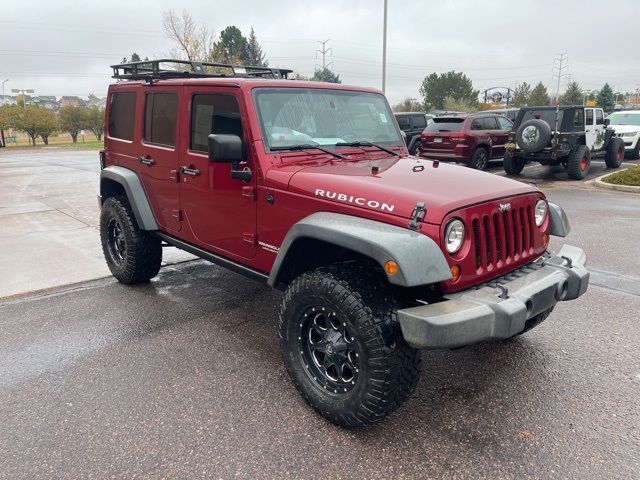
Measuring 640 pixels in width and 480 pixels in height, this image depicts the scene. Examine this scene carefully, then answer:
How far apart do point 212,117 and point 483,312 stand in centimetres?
235

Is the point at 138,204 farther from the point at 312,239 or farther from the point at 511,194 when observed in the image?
the point at 511,194

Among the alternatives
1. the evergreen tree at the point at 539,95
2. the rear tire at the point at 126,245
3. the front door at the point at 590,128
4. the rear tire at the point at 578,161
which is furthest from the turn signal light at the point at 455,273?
the evergreen tree at the point at 539,95

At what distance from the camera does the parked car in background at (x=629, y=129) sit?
16.2 m

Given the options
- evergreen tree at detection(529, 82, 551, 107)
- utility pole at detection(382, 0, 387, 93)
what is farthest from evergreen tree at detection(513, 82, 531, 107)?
utility pole at detection(382, 0, 387, 93)

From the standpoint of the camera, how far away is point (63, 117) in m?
49.1

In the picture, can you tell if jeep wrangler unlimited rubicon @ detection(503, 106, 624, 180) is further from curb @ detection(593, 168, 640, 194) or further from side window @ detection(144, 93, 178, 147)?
side window @ detection(144, 93, 178, 147)

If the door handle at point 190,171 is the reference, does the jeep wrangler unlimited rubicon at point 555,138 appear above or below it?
above

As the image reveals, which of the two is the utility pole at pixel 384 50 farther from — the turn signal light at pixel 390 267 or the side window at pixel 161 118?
the turn signal light at pixel 390 267

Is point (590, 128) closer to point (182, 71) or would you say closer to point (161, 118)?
point (182, 71)

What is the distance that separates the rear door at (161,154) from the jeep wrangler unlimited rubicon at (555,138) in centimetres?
987

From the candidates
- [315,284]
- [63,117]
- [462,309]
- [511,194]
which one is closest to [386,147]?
[511,194]

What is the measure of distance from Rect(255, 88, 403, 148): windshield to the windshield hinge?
3.89 ft

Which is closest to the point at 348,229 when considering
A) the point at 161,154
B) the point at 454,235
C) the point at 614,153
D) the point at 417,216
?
the point at 417,216

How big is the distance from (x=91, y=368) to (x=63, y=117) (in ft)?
174
